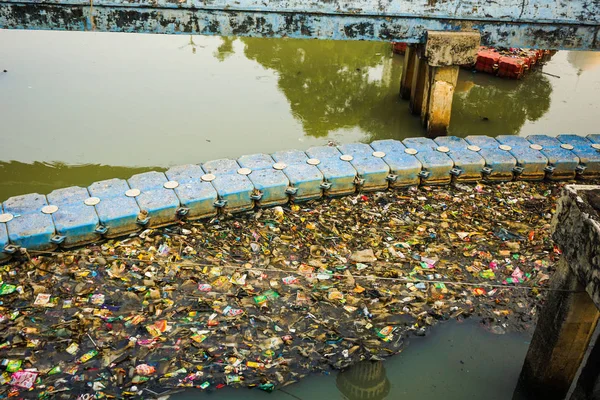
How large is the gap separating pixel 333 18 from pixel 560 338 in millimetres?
4333

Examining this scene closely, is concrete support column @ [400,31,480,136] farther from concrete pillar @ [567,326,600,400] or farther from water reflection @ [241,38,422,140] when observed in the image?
concrete pillar @ [567,326,600,400]

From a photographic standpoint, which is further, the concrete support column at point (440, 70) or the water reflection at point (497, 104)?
the water reflection at point (497, 104)

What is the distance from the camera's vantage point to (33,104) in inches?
284

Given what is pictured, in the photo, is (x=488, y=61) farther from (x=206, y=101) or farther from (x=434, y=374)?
(x=434, y=374)

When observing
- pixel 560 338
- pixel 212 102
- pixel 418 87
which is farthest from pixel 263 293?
pixel 418 87

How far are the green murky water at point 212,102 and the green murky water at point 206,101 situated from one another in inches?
0.9

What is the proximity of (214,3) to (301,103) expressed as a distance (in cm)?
220

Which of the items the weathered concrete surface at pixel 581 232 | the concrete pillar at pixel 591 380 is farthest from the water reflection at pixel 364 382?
the weathered concrete surface at pixel 581 232

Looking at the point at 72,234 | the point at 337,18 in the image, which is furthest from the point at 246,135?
the point at 72,234

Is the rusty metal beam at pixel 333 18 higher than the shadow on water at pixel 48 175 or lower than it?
higher

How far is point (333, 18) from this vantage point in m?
6.14

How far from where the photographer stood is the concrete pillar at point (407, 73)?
7.74 meters

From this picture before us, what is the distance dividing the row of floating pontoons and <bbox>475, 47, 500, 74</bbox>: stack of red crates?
3013 mm

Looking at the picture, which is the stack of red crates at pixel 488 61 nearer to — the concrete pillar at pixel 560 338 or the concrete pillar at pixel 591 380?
the concrete pillar at pixel 560 338
